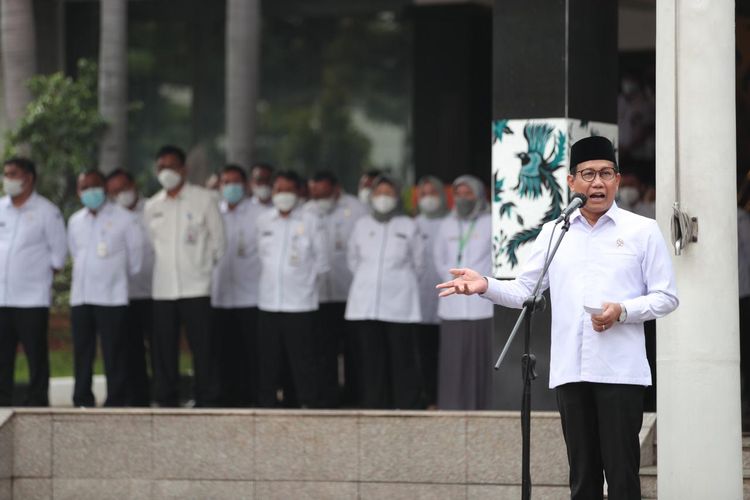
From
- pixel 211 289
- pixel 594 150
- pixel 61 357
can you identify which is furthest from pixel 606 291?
pixel 61 357

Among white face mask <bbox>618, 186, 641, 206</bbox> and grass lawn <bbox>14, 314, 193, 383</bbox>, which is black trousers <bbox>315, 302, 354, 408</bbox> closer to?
grass lawn <bbox>14, 314, 193, 383</bbox>

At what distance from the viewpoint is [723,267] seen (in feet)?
27.0

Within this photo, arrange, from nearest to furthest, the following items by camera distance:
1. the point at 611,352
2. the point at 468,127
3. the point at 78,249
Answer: the point at 611,352, the point at 78,249, the point at 468,127

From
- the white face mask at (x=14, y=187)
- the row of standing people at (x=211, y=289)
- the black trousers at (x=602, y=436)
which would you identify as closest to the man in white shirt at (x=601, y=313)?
the black trousers at (x=602, y=436)

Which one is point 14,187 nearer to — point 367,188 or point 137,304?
point 137,304

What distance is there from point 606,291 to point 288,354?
5984 mm

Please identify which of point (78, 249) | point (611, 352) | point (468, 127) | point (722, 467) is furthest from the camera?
point (468, 127)

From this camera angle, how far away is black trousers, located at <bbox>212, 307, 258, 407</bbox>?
45.3 ft

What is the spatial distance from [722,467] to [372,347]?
5.28 metres

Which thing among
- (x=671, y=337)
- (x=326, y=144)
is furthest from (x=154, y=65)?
(x=671, y=337)

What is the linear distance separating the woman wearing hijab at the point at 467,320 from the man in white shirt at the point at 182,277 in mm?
1852

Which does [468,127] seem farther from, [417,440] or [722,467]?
[722,467]

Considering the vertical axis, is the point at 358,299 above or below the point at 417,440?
above

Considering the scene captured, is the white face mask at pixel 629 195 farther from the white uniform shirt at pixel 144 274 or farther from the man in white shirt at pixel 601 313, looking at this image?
the man in white shirt at pixel 601 313
